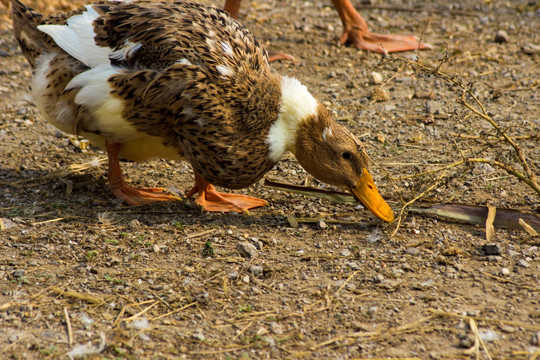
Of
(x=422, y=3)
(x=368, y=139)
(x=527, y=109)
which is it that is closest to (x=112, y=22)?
(x=368, y=139)

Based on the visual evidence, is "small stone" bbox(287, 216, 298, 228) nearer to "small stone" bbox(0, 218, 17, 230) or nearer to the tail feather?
"small stone" bbox(0, 218, 17, 230)

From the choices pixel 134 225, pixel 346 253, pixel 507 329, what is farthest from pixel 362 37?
pixel 507 329

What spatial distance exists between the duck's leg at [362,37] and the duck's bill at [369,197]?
3478 millimetres

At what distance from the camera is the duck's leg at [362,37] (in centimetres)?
764

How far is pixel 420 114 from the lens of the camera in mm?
6359

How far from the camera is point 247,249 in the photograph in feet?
13.7

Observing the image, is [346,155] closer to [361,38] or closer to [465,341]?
[465,341]

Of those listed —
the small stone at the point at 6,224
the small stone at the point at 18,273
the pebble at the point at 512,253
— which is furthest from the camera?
the small stone at the point at 6,224

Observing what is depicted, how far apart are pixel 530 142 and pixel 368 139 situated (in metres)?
1.44

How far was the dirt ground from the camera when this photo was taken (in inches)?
132

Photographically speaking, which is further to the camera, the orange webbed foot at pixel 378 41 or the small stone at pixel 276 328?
the orange webbed foot at pixel 378 41

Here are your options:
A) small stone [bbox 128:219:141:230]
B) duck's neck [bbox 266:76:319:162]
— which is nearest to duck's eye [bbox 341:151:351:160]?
duck's neck [bbox 266:76:319:162]

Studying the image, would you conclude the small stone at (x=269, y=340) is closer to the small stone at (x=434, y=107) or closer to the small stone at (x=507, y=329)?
the small stone at (x=507, y=329)

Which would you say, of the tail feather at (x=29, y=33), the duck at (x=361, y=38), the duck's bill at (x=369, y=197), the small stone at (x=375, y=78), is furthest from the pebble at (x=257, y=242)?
the duck at (x=361, y=38)
